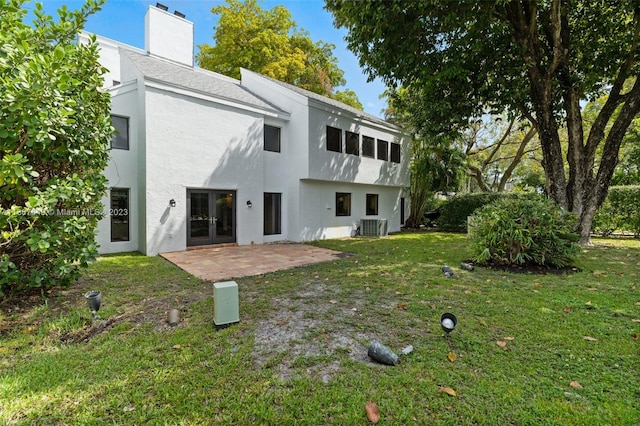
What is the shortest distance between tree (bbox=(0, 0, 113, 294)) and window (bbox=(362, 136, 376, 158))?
11.0 meters

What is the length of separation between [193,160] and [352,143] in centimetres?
710

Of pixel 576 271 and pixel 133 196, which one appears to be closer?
pixel 576 271

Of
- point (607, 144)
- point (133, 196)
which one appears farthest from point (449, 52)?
point (133, 196)

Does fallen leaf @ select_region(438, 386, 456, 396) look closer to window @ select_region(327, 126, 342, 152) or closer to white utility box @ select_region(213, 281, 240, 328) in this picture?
white utility box @ select_region(213, 281, 240, 328)

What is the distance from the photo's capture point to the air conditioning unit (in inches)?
567

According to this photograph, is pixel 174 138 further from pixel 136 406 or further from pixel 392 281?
pixel 136 406

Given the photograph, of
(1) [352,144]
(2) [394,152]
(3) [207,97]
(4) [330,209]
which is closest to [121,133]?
(3) [207,97]

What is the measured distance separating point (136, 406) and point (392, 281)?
474 centimetres

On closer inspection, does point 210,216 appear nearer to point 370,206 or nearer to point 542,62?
point 370,206

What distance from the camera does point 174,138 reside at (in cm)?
973

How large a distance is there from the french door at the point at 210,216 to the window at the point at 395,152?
29.9ft

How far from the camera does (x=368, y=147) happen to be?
48.5ft

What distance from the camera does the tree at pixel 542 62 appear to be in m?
9.33

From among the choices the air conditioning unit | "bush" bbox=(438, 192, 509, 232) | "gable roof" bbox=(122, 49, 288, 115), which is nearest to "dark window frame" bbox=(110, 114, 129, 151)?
"gable roof" bbox=(122, 49, 288, 115)
